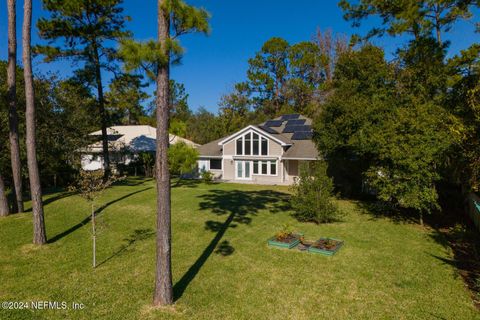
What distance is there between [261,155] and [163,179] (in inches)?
885

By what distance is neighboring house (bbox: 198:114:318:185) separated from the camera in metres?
27.6

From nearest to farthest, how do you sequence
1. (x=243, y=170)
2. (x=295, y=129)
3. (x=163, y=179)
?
(x=163, y=179) < (x=243, y=170) < (x=295, y=129)

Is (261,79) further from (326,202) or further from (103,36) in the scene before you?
(326,202)

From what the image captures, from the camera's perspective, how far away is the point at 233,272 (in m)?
8.09

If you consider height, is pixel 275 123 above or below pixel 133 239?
above

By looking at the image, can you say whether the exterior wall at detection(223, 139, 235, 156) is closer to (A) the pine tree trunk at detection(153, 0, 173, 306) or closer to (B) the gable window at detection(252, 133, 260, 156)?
(B) the gable window at detection(252, 133, 260, 156)

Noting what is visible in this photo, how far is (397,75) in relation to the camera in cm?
1748

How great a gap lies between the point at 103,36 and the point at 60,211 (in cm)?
1442

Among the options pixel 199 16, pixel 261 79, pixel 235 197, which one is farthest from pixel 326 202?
pixel 261 79

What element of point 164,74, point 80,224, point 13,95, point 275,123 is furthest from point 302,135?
point 164,74

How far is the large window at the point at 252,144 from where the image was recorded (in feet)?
92.9

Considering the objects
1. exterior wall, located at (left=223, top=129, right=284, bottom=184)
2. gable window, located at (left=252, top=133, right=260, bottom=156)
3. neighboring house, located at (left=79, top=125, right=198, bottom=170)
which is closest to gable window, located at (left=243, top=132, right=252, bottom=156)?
gable window, located at (left=252, top=133, right=260, bottom=156)

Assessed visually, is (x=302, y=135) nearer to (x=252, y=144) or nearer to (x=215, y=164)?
(x=252, y=144)

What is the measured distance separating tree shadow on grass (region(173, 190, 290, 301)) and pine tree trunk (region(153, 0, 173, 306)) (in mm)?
593
